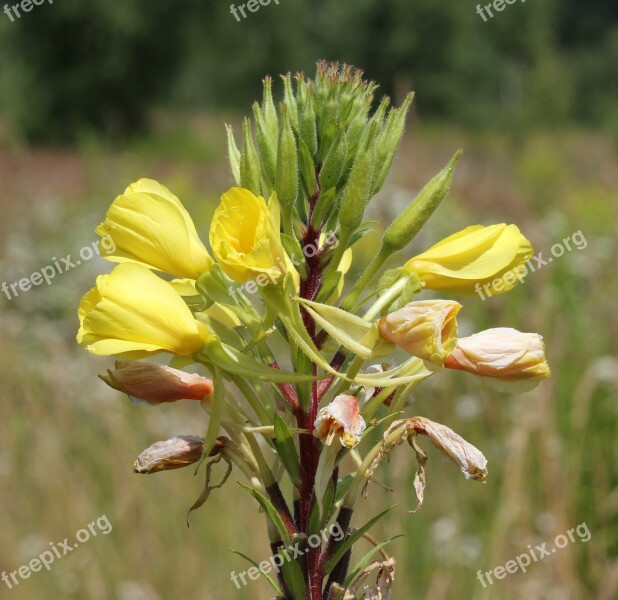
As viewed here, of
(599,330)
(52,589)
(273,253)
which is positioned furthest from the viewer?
(599,330)

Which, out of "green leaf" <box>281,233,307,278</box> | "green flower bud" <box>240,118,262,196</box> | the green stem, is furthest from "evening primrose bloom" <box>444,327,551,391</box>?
"green flower bud" <box>240,118,262,196</box>

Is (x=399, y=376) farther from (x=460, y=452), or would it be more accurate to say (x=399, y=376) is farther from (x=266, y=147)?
(x=266, y=147)

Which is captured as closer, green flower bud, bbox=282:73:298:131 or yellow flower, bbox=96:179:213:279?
yellow flower, bbox=96:179:213:279

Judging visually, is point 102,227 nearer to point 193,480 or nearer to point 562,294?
point 193,480

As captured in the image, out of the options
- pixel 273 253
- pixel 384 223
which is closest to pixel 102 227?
pixel 273 253

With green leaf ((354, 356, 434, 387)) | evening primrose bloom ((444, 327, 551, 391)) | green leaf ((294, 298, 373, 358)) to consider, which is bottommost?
evening primrose bloom ((444, 327, 551, 391))
